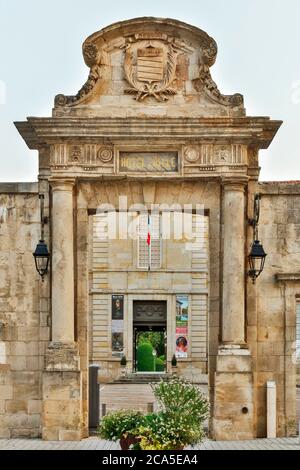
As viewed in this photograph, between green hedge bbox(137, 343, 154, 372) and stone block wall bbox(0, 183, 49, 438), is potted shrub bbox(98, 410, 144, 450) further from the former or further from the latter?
green hedge bbox(137, 343, 154, 372)

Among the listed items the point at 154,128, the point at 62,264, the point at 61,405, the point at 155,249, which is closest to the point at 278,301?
the point at 154,128

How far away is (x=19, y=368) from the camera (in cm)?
1567

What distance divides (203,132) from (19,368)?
17.4 feet

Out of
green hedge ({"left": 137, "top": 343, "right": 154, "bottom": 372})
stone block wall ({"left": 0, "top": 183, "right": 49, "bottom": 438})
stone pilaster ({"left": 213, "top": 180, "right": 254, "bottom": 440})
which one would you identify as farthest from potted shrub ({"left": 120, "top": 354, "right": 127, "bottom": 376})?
stone pilaster ({"left": 213, "top": 180, "right": 254, "bottom": 440})

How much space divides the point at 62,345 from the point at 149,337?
2189 centimetres

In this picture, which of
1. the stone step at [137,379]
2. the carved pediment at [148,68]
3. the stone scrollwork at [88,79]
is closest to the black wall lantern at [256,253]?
the carved pediment at [148,68]

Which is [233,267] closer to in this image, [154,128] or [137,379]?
[154,128]

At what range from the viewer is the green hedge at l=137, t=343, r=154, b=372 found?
34625 mm

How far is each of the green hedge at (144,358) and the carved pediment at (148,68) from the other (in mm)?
20313

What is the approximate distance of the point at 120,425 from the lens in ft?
38.9
